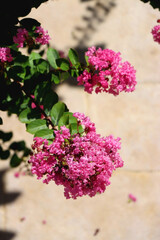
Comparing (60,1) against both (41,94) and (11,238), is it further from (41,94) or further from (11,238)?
(11,238)

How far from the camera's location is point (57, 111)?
4.70 feet

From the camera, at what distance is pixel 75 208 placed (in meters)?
2.57

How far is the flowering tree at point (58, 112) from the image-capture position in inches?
49.6

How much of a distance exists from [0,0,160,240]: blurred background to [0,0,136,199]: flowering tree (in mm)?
1191

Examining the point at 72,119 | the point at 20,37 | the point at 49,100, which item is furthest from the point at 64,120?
the point at 20,37

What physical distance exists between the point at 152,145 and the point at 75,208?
922 millimetres

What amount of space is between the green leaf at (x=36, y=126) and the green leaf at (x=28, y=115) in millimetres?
70

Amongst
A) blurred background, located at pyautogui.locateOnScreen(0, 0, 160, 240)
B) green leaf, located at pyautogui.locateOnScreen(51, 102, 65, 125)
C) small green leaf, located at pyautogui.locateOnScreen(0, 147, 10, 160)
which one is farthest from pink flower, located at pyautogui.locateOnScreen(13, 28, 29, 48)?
blurred background, located at pyautogui.locateOnScreen(0, 0, 160, 240)

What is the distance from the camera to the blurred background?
2521 mm

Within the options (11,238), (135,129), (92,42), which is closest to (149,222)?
(135,129)

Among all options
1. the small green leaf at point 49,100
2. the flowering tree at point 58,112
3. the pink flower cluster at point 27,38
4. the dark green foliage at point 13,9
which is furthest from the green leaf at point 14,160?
the dark green foliage at point 13,9

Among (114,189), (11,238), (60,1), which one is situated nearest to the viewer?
(11,238)

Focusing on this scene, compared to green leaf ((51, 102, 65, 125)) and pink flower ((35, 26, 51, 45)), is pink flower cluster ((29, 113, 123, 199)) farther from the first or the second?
pink flower ((35, 26, 51, 45))

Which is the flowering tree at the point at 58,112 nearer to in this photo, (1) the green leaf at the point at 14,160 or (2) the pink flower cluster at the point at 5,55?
(2) the pink flower cluster at the point at 5,55
